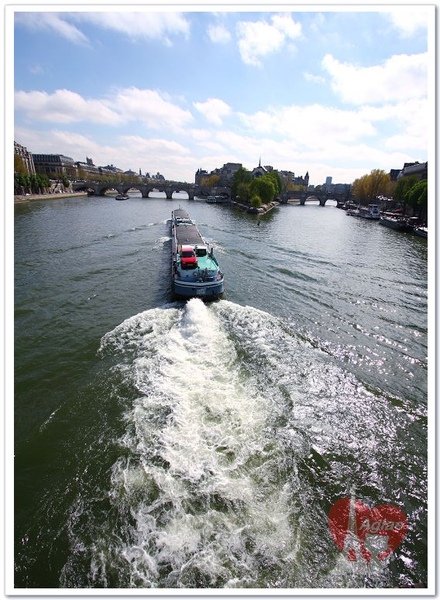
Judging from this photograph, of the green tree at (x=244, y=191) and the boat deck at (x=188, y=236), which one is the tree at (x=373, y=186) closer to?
the green tree at (x=244, y=191)

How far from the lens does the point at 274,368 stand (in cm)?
1487

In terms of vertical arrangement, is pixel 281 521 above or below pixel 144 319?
below

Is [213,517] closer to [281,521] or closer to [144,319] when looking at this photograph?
[281,521]

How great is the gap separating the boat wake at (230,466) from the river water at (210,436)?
4cm

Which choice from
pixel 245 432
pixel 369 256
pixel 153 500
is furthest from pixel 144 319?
pixel 369 256

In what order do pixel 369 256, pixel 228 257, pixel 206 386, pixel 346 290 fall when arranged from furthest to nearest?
1. pixel 369 256
2. pixel 228 257
3. pixel 346 290
4. pixel 206 386

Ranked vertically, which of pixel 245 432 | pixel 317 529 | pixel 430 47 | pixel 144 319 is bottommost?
pixel 317 529

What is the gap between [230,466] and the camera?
31.6 feet

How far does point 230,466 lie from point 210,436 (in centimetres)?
129

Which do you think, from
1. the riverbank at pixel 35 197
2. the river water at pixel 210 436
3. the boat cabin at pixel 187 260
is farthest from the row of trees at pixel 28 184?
the boat cabin at pixel 187 260

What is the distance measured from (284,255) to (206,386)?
97.1 ft

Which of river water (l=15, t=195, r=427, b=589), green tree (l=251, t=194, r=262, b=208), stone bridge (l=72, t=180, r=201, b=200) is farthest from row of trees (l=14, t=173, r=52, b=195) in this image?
river water (l=15, t=195, r=427, b=589)

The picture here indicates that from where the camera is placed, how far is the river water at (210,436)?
748 centimetres

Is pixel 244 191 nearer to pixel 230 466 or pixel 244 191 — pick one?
pixel 244 191
